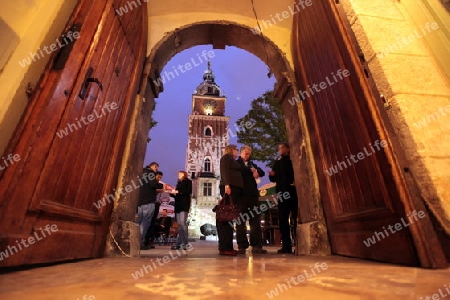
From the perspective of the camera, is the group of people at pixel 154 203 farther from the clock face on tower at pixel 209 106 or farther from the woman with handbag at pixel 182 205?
the clock face on tower at pixel 209 106

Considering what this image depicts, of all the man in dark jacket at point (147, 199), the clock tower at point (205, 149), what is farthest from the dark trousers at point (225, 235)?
the clock tower at point (205, 149)

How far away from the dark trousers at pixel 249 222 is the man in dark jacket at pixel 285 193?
516 mm

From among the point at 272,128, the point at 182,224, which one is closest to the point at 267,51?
the point at 182,224

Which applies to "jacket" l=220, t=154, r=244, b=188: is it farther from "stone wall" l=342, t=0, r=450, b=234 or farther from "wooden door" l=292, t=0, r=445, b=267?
"stone wall" l=342, t=0, r=450, b=234

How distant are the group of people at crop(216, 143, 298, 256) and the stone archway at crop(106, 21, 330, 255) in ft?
1.22

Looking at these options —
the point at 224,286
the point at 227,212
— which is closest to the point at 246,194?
the point at 227,212

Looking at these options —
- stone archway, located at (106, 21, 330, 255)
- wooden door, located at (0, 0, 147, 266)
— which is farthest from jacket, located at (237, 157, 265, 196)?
wooden door, located at (0, 0, 147, 266)

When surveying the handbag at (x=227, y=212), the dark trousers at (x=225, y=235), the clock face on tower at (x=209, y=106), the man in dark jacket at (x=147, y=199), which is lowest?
the dark trousers at (x=225, y=235)

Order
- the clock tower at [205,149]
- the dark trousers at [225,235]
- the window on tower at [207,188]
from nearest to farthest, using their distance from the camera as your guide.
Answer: the dark trousers at [225,235], the clock tower at [205,149], the window on tower at [207,188]

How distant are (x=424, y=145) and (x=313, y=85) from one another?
1924 millimetres

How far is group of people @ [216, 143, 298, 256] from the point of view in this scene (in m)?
3.85

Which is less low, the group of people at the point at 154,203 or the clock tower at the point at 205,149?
the clock tower at the point at 205,149

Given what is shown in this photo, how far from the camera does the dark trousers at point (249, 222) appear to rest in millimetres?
3955

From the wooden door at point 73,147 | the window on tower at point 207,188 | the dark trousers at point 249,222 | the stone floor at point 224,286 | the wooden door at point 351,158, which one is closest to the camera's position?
the stone floor at point 224,286
